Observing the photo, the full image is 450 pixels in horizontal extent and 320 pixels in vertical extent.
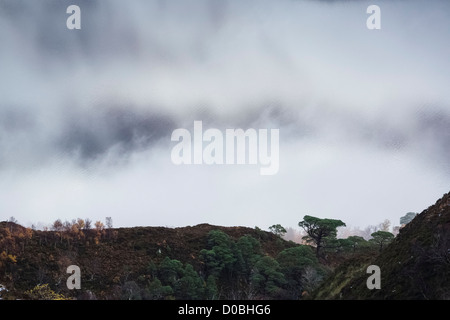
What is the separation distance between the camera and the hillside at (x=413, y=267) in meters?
23.2

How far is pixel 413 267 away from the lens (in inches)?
982

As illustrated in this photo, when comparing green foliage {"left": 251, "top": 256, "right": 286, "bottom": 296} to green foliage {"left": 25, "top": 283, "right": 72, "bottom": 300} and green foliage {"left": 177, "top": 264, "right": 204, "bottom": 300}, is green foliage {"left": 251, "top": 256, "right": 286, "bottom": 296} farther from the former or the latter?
green foliage {"left": 25, "top": 283, "right": 72, "bottom": 300}

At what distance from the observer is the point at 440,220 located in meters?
27.8

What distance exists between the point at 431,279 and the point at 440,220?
604 centimetres

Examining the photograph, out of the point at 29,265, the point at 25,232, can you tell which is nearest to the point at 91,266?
the point at 29,265

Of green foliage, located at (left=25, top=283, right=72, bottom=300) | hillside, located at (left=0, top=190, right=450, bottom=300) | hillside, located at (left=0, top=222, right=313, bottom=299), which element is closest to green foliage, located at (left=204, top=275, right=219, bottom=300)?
hillside, located at (left=0, top=190, right=450, bottom=300)

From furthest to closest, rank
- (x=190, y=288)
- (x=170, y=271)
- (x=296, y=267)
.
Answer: (x=296, y=267) < (x=170, y=271) < (x=190, y=288)

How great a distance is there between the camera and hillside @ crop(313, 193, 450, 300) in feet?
76.3

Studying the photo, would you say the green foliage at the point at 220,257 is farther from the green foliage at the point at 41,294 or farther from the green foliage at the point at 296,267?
the green foliage at the point at 41,294

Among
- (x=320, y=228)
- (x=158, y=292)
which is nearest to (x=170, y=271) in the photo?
(x=158, y=292)

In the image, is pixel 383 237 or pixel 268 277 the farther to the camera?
pixel 383 237

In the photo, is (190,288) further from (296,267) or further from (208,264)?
(296,267)

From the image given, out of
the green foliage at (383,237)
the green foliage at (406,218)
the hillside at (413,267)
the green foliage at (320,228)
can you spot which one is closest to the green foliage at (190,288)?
the hillside at (413,267)
